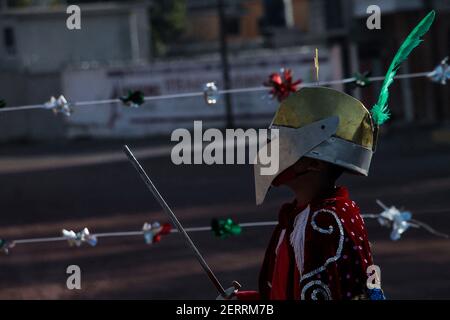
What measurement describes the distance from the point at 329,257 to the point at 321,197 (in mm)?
243

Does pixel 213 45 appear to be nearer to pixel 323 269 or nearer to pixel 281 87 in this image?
pixel 281 87

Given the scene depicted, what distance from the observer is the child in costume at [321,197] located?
11.2 feet

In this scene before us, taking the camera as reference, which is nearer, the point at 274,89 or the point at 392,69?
the point at 392,69

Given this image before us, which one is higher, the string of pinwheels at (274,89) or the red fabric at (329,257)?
the string of pinwheels at (274,89)

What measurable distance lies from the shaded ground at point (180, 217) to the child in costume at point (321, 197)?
4.65 m

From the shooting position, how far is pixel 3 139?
1453 inches

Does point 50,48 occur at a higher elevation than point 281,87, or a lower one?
lower

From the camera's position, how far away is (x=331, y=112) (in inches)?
138

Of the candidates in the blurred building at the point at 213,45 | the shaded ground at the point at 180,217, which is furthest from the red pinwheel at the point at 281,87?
the blurred building at the point at 213,45

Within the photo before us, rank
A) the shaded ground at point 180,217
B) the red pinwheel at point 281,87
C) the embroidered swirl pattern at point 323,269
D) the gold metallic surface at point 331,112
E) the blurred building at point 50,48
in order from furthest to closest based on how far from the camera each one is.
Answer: the blurred building at point 50,48
the shaded ground at point 180,217
the red pinwheel at point 281,87
the gold metallic surface at point 331,112
the embroidered swirl pattern at point 323,269

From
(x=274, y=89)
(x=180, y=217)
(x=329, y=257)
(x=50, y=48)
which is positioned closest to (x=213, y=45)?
(x=50, y=48)

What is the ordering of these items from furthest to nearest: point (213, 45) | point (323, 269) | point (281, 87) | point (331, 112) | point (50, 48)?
point (213, 45) → point (50, 48) → point (281, 87) → point (331, 112) → point (323, 269)

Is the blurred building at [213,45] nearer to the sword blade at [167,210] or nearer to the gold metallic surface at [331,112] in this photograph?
the gold metallic surface at [331,112]

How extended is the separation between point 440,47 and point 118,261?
65.0 ft
